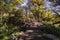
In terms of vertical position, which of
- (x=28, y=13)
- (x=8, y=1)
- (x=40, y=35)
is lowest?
(x=40, y=35)

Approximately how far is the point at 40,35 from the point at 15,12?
3.83 metres

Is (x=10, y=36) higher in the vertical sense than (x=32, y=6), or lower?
lower

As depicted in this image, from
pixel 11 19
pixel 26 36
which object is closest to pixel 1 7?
pixel 11 19

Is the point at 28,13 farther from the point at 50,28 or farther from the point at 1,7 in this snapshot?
the point at 50,28

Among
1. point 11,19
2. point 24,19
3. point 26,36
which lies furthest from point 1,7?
point 26,36

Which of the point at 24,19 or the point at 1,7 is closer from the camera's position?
the point at 1,7

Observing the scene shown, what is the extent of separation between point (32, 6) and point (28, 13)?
2.00 feet

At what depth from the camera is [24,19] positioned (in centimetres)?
1448

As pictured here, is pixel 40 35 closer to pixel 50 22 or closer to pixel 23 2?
pixel 50 22

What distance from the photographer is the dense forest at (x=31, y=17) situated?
11613 millimetres

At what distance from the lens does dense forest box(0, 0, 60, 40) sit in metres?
11.6

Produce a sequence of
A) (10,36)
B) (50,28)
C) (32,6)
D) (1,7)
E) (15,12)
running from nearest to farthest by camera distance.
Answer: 1. (10,36)
2. (50,28)
3. (1,7)
4. (15,12)
5. (32,6)

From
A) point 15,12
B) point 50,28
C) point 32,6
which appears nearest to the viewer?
point 50,28

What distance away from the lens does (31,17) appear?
15.0 metres
